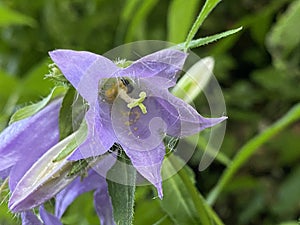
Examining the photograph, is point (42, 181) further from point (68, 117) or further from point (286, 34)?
point (286, 34)

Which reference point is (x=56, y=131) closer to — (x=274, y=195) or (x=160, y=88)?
(x=160, y=88)

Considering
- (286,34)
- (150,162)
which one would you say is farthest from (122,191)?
(286,34)

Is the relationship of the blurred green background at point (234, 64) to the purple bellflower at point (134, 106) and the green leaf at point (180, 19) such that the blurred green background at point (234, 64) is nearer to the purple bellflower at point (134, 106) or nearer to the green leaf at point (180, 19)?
the green leaf at point (180, 19)

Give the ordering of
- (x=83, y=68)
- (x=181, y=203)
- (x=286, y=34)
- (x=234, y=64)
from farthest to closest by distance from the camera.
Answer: (x=234, y=64), (x=286, y=34), (x=181, y=203), (x=83, y=68)

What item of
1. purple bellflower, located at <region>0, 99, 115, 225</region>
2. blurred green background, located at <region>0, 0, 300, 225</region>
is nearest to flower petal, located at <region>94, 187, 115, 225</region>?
purple bellflower, located at <region>0, 99, 115, 225</region>

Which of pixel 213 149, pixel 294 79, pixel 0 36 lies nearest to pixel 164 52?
pixel 213 149

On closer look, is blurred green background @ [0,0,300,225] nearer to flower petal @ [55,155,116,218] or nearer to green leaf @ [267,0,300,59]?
green leaf @ [267,0,300,59]

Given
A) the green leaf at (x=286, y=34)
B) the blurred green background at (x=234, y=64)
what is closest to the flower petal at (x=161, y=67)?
the green leaf at (x=286, y=34)
